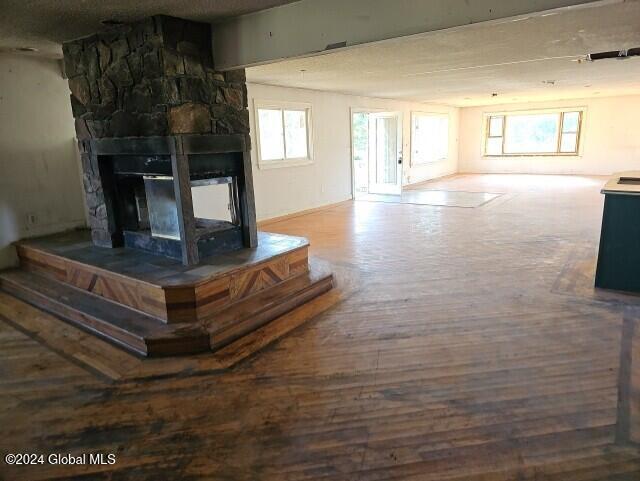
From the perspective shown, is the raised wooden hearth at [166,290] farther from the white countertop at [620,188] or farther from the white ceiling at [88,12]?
the white countertop at [620,188]

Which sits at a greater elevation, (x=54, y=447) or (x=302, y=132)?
(x=302, y=132)

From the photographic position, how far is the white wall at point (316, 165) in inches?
276

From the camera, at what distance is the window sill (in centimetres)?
698

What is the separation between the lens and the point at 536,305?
139 inches

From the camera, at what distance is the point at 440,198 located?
9.23 m

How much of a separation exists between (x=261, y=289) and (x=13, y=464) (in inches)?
76.0

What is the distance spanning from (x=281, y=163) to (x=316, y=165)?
105cm

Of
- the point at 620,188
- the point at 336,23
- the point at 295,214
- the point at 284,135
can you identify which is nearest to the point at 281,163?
the point at 284,135

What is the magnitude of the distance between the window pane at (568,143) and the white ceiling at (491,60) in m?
3.87

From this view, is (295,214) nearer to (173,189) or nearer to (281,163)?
(281,163)

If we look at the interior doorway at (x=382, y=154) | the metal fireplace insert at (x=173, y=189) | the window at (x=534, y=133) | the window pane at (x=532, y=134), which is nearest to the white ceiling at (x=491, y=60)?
the interior doorway at (x=382, y=154)

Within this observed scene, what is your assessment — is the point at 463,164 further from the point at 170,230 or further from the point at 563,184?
the point at 170,230

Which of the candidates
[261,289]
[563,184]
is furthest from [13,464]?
[563,184]

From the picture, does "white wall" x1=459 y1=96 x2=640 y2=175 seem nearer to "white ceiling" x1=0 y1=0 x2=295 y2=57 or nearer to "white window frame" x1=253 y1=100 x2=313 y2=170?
"white window frame" x1=253 y1=100 x2=313 y2=170
